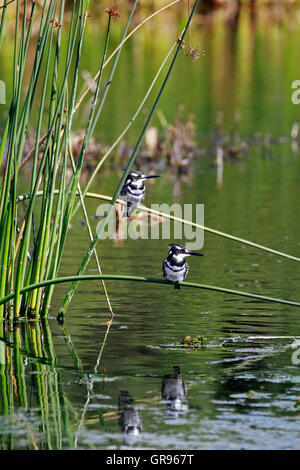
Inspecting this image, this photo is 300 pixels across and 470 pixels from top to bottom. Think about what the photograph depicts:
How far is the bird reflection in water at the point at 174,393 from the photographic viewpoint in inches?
209

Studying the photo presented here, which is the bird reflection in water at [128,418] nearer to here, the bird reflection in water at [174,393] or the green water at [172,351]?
the green water at [172,351]

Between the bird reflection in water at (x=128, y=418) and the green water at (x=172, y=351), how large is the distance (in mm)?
35

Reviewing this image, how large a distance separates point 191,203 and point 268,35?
83.0ft

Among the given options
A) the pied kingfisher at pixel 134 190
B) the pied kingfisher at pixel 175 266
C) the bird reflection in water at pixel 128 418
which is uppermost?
the pied kingfisher at pixel 134 190

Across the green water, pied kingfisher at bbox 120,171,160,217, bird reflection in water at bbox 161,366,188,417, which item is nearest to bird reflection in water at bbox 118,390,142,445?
the green water

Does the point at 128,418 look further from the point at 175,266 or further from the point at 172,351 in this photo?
the point at 175,266

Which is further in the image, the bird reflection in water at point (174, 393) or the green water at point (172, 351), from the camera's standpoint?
the bird reflection in water at point (174, 393)

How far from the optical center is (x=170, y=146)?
54.2 ft

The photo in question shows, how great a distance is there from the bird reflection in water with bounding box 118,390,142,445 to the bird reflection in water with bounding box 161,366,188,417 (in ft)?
0.62

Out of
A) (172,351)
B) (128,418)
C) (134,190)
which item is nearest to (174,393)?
(128,418)

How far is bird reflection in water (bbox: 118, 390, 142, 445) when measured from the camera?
490 centimetres

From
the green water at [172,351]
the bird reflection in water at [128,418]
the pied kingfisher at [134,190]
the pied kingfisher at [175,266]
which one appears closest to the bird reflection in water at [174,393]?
the green water at [172,351]
